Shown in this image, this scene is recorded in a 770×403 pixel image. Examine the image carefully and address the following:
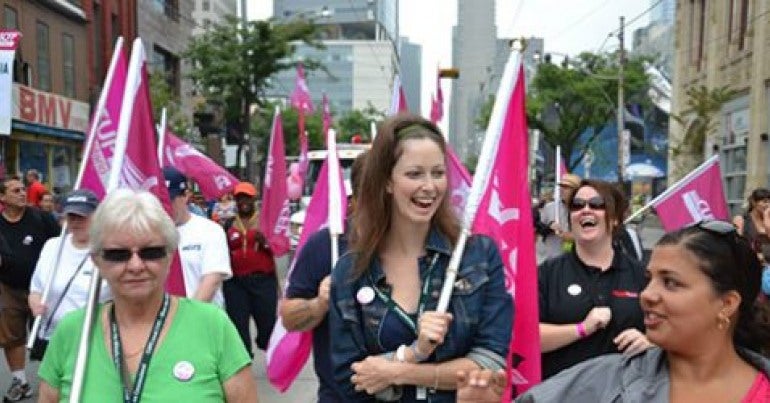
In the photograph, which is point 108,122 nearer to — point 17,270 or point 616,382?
point 17,270

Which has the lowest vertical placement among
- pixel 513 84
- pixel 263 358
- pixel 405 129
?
pixel 263 358

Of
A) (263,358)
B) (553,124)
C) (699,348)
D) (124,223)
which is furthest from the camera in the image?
(553,124)

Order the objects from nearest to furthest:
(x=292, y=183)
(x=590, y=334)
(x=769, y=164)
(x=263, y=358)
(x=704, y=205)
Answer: (x=590, y=334), (x=704, y=205), (x=263, y=358), (x=292, y=183), (x=769, y=164)

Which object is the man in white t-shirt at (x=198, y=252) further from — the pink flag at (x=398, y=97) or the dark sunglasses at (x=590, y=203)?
the pink flag at (x=398, y=97)

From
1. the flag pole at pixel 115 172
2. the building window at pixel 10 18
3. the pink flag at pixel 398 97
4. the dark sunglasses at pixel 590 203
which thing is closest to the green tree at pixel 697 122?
the building window at pixel 10 18

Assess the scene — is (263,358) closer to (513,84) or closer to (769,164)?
(513,84)

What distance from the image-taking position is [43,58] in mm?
25969

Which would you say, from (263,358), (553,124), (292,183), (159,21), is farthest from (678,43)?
(263,358)

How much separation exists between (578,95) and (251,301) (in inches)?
1585

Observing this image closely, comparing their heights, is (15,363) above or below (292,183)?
below

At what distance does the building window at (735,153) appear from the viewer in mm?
28828

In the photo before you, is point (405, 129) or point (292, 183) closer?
point (405, 129)

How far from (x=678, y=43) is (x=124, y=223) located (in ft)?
126

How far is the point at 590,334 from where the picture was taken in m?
3.46
